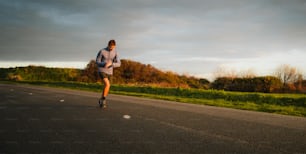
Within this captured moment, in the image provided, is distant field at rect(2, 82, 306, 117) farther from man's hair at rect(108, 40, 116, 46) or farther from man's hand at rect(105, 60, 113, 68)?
man's hair at rect(108, 40, 116, 46)

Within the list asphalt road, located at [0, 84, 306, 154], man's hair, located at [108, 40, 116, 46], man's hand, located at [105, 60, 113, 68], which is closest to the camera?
asphalt road, located at [0, 84, 306, 154]

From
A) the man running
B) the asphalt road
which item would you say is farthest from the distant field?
the asphalt road

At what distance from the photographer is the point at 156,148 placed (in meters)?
4.51

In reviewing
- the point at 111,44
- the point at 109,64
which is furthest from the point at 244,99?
the point at 111,44

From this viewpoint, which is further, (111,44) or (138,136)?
(111,44)

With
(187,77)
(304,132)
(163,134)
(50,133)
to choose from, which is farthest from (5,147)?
(187,77)

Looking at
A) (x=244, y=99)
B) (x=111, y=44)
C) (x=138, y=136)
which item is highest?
(x=111, y=44)

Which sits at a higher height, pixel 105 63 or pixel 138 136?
pixel 105 63

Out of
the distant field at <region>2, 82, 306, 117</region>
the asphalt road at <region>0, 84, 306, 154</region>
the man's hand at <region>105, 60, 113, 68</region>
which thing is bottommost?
the asphalt road at <region>0, 84, 306, 154</region>

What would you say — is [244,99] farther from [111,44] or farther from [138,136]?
[138,136]

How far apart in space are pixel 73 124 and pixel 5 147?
222 cm

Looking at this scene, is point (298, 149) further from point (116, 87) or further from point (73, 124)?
point (116, 87)

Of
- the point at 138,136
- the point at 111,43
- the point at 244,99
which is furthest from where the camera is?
the point at 244,99

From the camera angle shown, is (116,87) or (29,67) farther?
(29,67)
